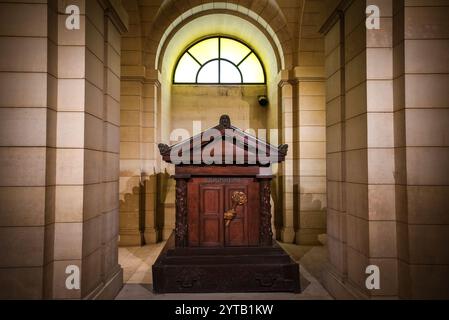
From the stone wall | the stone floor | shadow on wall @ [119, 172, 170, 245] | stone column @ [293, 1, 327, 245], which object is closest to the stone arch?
stone column @ [293, 1, 327, 245]

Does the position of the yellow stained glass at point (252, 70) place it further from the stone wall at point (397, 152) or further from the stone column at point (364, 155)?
the stone wall at point (397, 152)

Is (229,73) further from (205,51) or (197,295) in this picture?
(197,295)

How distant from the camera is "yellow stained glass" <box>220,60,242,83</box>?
35.0 feet

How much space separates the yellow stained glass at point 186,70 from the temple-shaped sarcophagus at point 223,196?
5.80m

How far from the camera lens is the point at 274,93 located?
31.3ft

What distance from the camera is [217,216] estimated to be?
543 centimetres

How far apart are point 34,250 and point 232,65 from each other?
8916 millimetres

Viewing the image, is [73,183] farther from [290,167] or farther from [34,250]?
[290,167]

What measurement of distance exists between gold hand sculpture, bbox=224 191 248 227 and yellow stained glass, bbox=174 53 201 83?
635 centimetres

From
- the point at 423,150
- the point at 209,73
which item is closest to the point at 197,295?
the point at 423,150

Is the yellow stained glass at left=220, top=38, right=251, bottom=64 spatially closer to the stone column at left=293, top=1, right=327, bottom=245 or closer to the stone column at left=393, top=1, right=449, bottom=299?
the stone column at left=293, top=1, right=327, bottom=245

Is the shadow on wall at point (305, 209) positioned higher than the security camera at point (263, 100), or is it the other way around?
the security camera at point (263, 100)

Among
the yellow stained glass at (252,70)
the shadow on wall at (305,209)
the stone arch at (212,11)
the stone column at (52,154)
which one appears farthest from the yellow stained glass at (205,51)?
the stone column at (52,154)

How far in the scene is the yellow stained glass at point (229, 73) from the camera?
10.7 metres
